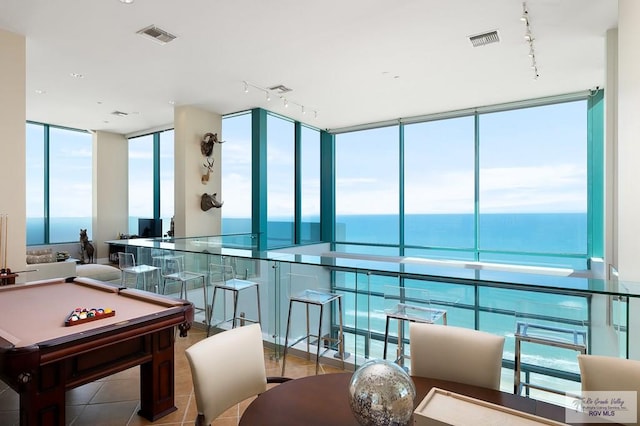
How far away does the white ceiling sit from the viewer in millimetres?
3598

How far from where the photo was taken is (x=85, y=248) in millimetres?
8555

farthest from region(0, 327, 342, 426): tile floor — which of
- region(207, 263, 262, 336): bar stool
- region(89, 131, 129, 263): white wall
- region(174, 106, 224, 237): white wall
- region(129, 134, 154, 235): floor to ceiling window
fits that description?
region(89, 131, 129, 263): white wall

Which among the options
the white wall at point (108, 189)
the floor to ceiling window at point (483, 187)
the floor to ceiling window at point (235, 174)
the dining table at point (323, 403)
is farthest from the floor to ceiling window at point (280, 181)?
the dining table at point (323, 403)

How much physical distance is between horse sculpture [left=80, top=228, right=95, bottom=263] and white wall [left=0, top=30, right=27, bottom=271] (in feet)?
15.7

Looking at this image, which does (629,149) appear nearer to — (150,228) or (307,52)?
(307,52)

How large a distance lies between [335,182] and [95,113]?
562 cm

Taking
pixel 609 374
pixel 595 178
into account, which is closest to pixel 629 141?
pixel 609 374

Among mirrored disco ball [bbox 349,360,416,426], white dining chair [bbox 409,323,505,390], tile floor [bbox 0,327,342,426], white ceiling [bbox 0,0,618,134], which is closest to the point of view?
mirrored disco ball [bbox 349,360,416,426]

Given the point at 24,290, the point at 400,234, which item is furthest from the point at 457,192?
the point at 24,290

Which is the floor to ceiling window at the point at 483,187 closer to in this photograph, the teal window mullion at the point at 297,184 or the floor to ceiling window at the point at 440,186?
the floor to ceiling window at the point at 440,186

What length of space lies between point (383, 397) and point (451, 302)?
3.03m

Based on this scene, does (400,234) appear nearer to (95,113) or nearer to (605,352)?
(605,352)

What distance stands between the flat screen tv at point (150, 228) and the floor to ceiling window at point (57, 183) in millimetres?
1474

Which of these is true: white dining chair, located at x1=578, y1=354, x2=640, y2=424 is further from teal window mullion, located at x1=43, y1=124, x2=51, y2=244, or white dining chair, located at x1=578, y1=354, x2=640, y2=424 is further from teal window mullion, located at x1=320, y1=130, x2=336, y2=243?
teal window mullion, located at x1=43, y1=124, x2=51, y2=244
